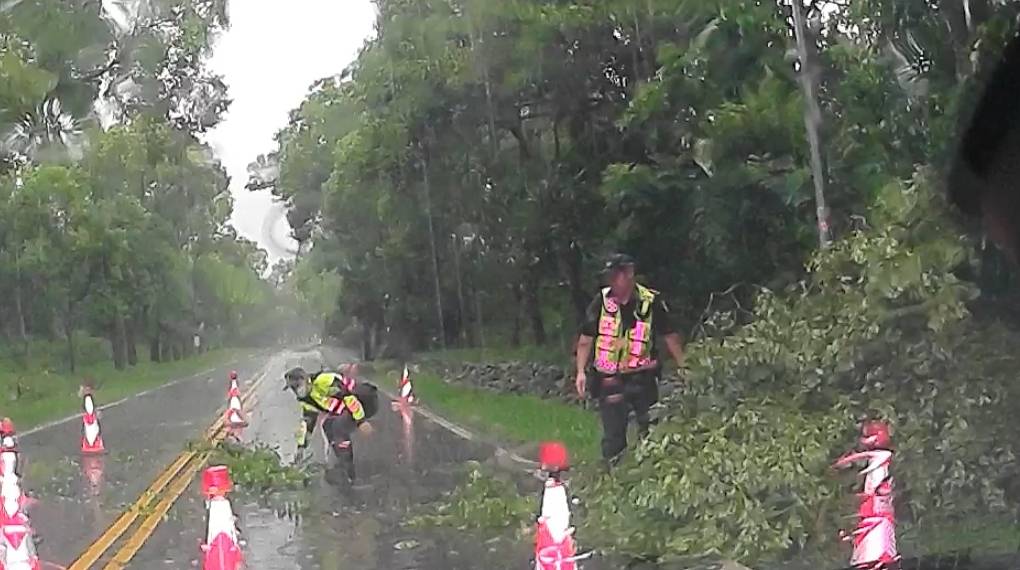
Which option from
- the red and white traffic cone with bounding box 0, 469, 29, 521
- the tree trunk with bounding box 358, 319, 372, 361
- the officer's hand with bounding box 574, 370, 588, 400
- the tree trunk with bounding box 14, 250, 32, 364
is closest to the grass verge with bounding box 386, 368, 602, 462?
the tree trunk with bounding box 358, 319, 372, 361

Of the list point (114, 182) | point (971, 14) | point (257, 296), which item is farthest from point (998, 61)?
point (257, 296)

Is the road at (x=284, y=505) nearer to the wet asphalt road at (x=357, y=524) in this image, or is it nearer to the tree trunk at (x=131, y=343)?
the wet asphalt road at (x=357, y=524)

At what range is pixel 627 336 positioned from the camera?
424 inches

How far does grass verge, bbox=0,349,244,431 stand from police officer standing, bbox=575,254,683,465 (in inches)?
736

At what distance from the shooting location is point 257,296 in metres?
51.2

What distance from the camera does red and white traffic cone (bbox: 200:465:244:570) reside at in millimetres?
7936

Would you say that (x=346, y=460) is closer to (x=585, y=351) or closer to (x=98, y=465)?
(x=585, y=351)

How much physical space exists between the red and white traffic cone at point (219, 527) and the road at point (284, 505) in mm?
1657

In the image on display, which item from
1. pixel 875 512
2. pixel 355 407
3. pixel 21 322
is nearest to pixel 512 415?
pixel 355 407

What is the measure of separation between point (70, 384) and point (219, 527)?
31.2m

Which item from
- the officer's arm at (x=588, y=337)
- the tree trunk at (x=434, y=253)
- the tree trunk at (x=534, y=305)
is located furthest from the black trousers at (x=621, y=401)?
the tree trunk at (x=434, y=253)

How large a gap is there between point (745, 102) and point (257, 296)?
3801cm

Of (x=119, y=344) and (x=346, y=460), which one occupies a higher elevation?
(x=119, y=344)

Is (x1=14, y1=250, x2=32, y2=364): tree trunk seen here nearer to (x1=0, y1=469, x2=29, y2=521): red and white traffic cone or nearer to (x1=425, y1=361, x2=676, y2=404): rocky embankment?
(x1=425, y1=361, x2=676, y2=404): rocky embankment
